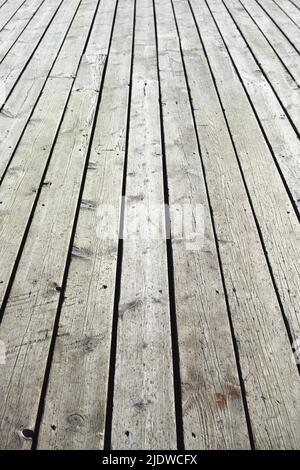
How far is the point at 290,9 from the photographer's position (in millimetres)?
3713

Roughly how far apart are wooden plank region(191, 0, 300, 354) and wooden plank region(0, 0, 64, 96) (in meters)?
1.20

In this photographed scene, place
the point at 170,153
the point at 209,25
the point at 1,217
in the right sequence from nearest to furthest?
1. the point at 1,217
2. the point at 170,153
3. the point at 209,25

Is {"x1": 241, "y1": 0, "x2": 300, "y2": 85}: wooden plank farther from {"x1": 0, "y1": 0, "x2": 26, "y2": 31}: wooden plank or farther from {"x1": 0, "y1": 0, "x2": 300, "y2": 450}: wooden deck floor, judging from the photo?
{"x1": 0, "y1": 0, "x2": 26, "y2": 31}: wooden plank

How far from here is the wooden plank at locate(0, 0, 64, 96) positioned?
2.65 metres

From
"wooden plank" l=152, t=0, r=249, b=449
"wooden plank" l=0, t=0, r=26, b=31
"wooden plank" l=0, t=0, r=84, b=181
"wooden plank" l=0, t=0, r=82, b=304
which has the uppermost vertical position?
"wooden plank" l=0, t=0, r=26, b=31

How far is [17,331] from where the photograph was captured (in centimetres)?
124

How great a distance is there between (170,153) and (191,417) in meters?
1.21

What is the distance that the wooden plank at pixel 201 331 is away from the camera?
104 cm

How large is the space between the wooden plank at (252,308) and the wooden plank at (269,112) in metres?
0.20

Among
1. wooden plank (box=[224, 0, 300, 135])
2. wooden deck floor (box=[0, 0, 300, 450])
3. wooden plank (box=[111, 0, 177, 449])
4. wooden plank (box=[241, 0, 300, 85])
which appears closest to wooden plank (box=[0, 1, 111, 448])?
wooden deck floor (box=[0, 0, 300, 450])

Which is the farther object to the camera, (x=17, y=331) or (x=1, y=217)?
(x=1, y=217)

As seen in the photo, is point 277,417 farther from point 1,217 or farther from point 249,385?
point 1,217

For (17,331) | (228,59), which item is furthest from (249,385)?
Result: (228,59)

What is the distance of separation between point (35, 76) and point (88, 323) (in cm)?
189
